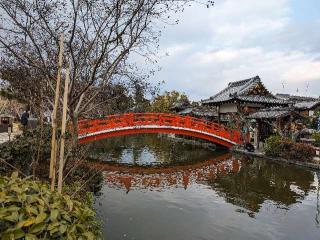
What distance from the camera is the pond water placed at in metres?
11.5

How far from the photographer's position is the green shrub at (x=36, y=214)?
3492 millimetres

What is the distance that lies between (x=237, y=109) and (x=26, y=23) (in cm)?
3254

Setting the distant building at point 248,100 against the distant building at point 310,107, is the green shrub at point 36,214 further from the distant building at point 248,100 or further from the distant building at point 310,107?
the distant building at point 310,107

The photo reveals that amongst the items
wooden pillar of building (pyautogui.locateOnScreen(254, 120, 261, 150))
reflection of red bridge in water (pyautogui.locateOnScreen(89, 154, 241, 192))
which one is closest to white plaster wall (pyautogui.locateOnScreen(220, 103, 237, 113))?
wooden pillar of building (pyautogui.locateOnScreen(254, 120, 261, 150))

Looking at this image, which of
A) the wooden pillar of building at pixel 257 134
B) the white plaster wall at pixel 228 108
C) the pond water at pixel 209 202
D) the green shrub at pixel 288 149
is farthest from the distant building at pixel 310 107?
the pond water at pixel 209 202

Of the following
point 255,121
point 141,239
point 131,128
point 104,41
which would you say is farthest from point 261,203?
point 255,121

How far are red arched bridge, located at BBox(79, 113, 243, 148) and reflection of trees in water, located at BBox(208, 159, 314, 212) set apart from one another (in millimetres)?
8523

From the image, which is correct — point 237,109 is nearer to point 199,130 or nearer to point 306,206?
point 199,130

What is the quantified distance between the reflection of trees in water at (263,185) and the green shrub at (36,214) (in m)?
11.3

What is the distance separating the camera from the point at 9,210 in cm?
353

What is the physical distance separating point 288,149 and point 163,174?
9794 mm

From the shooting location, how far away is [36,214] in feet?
12.0

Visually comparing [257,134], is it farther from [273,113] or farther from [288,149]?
[288,149]

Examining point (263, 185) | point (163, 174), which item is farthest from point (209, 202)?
point (163, 174)
